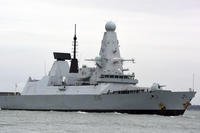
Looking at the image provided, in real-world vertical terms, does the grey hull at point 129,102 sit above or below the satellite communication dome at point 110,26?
below

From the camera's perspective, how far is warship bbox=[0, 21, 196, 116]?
71500mm

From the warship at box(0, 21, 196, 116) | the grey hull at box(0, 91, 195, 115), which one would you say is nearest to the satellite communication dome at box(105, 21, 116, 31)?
the warship at box(0, 21, 196, 116)

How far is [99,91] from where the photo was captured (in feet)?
250

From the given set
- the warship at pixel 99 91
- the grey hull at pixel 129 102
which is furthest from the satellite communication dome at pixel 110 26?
the grey hull at pixel 129 102

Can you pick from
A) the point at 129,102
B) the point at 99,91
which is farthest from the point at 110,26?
the point at 129,102

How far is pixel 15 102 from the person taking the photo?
92438 millimetres

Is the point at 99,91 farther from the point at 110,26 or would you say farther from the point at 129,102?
the point at 110,26

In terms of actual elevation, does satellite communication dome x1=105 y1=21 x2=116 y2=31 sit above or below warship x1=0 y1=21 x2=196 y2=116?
above

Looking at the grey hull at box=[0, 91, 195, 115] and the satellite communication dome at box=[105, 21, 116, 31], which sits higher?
the satellite communication dome at box=[105, 21, 116, 31]

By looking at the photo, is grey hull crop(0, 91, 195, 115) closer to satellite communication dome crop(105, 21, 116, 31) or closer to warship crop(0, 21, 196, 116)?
warship crop(0, 21, 196, 116)

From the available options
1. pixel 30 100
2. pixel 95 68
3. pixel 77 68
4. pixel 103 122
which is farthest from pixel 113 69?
pixel 103 122

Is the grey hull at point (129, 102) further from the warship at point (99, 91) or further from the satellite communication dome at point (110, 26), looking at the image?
the satellite communication dome at point (110, 26)

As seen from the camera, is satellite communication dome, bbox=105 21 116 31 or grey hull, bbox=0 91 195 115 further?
satellite communication dome, bbox=105 21 116 31

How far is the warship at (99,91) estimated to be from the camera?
235 feet
